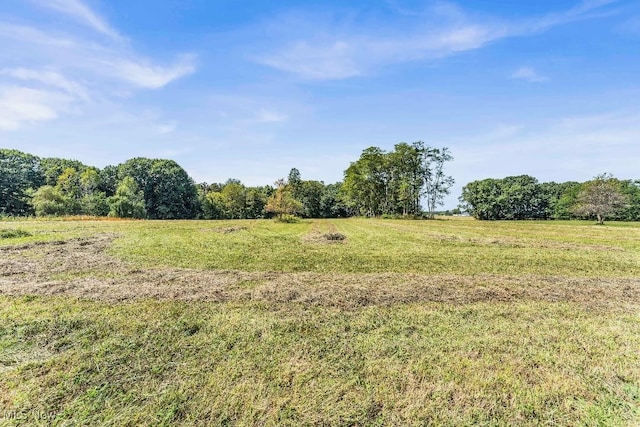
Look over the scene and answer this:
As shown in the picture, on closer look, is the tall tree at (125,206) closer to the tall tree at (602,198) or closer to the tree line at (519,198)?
the tall tree at (602,198)

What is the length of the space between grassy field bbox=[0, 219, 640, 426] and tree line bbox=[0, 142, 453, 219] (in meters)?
30.6

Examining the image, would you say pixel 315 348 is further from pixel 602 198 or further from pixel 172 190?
pixel 172 190

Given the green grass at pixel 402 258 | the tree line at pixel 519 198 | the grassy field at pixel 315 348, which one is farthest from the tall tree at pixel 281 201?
the tree line at pixel 519 198

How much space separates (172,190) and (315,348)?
6697 centimetres

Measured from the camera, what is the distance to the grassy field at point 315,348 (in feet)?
9.03

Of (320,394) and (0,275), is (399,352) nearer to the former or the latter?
(320,394)

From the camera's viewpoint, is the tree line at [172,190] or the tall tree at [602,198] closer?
the tall tree at [602,198]

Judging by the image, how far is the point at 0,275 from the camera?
24.1ft

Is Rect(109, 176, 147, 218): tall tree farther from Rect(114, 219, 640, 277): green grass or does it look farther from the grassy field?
the grassy field

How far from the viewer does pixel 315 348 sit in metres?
3.84

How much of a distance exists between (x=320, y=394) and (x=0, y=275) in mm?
8792

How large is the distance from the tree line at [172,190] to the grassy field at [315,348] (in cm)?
3058

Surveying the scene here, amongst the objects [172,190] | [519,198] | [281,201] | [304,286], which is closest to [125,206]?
[172,190]

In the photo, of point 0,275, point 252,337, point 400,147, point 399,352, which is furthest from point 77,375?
point 400,147
